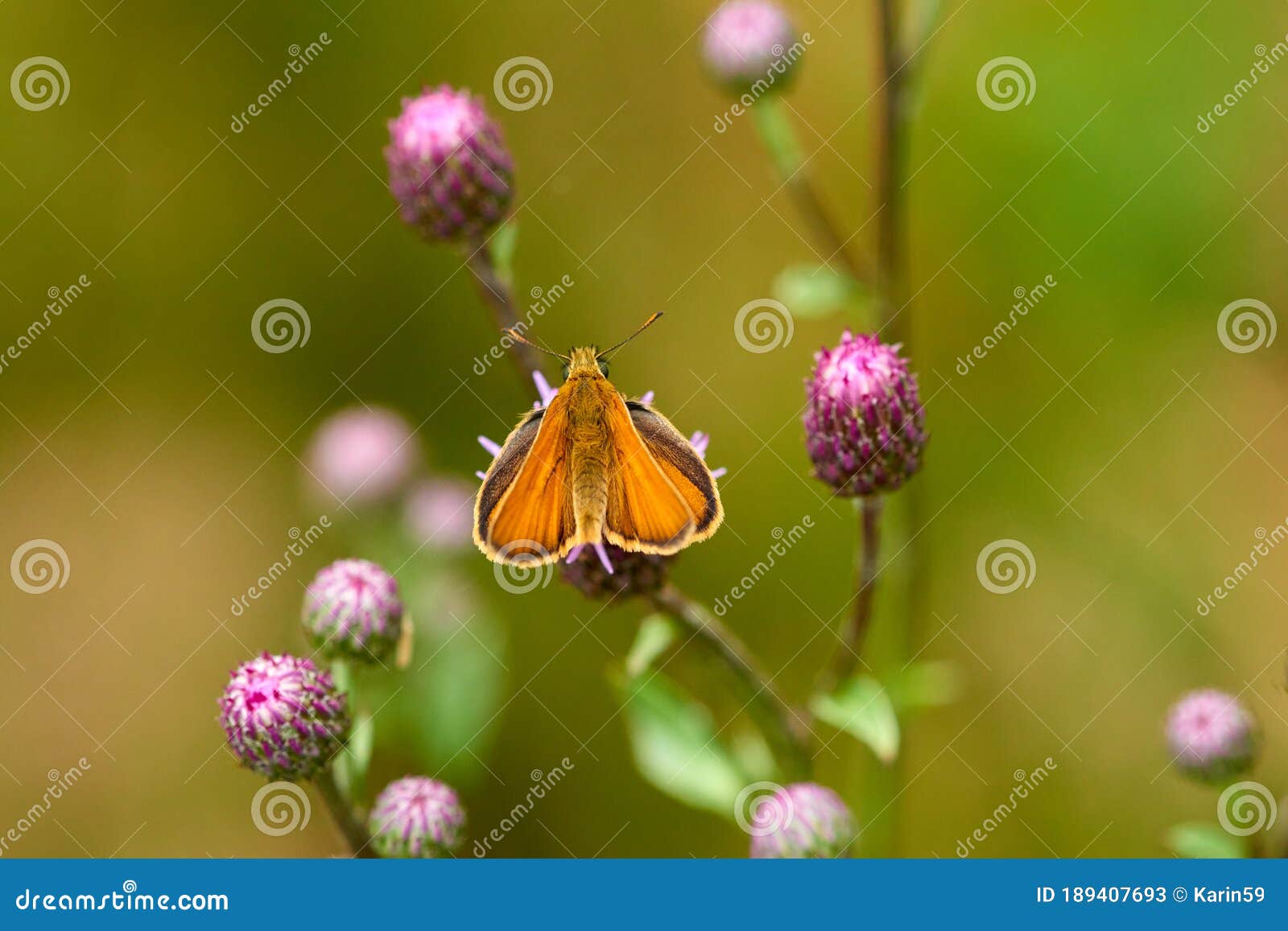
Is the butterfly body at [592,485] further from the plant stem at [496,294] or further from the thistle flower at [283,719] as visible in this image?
the thistle flower at [283,719]

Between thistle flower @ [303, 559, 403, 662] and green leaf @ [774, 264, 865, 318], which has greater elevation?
green leaf @ [774, 264, 865, 318]

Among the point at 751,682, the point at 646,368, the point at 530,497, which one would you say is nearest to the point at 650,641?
the point at 751,682

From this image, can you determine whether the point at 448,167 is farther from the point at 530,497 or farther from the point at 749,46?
the point at 749,46

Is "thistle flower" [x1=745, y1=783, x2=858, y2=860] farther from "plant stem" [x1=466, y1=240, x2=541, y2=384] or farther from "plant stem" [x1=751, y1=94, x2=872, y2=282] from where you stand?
"plant stem" [x1=751, y1=94, x2=872, y2=282]

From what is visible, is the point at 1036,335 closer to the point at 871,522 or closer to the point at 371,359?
the point at 871,522

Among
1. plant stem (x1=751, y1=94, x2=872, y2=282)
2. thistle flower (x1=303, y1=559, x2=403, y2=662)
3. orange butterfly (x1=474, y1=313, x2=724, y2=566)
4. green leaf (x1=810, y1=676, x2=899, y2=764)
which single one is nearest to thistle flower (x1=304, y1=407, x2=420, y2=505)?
thistle flower (x1=303, y1=559, x2=403, y2=662)

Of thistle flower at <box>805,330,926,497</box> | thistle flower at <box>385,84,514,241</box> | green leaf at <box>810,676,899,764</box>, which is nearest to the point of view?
green leaf at <box>810,676,899,764</box>
